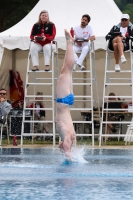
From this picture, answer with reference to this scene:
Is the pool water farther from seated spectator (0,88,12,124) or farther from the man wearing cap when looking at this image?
seated spectator (0,88,12,124)

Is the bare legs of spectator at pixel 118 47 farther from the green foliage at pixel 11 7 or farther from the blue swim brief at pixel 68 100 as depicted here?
the green foliage at pixel 11 7

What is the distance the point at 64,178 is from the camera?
9.55 metres

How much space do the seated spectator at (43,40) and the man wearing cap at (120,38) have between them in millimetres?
1520

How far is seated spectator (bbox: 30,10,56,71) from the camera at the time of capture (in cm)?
1905

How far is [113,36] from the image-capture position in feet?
62.2

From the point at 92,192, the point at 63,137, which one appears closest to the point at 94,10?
the point at 63,137

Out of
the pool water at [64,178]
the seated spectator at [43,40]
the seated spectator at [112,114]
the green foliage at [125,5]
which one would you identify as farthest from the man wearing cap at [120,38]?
the green foliage at [125,5]

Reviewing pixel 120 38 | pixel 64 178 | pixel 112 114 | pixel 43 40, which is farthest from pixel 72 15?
pixel 64 178

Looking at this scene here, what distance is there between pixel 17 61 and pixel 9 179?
48.1 feet

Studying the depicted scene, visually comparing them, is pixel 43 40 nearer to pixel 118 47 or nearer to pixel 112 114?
pixel 118 47

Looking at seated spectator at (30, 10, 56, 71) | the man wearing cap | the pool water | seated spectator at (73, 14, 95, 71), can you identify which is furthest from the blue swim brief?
seated spectator at (73, 14, 95, 71)

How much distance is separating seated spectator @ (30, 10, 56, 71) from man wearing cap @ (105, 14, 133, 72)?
1520mm

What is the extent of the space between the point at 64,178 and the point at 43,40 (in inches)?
384

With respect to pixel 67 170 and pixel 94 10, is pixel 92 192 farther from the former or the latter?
pixel 94 10
